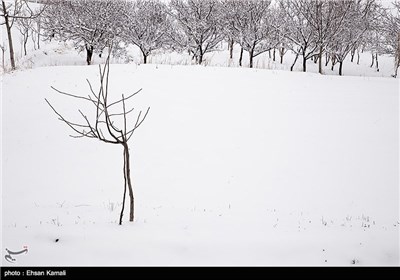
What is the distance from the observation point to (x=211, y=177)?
752cm

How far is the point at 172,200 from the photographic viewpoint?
644 centimetres

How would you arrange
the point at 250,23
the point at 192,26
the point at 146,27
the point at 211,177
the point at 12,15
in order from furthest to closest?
the point at 146,27 < the point at 192,26 < the point at 250,23 < the point at 12,15 < the point at 211,177

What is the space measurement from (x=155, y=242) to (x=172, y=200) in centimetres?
210

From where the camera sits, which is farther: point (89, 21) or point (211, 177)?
point (89, 21)

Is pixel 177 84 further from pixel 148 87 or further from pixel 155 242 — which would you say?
pixel 155 242

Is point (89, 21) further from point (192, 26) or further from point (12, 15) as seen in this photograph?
point (12, 15)

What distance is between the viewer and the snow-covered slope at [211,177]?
14.3 ft

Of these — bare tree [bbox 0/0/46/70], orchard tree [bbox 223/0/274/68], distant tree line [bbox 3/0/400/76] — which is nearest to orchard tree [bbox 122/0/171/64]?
distant tree line [bbox 3/0/400/76]

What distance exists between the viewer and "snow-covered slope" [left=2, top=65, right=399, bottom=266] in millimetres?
4367

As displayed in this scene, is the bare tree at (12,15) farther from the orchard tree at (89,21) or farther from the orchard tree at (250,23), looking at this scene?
the orchard tree at (250,23)

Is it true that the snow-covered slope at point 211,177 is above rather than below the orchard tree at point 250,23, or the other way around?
below

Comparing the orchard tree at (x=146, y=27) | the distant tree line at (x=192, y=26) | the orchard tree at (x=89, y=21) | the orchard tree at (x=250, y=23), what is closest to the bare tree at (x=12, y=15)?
the orchard tree at (x=89, y=21)

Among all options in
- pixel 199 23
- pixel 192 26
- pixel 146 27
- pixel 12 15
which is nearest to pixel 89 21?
pixel 146 27

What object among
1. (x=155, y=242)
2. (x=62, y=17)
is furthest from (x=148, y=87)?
(x=62, y=17)
